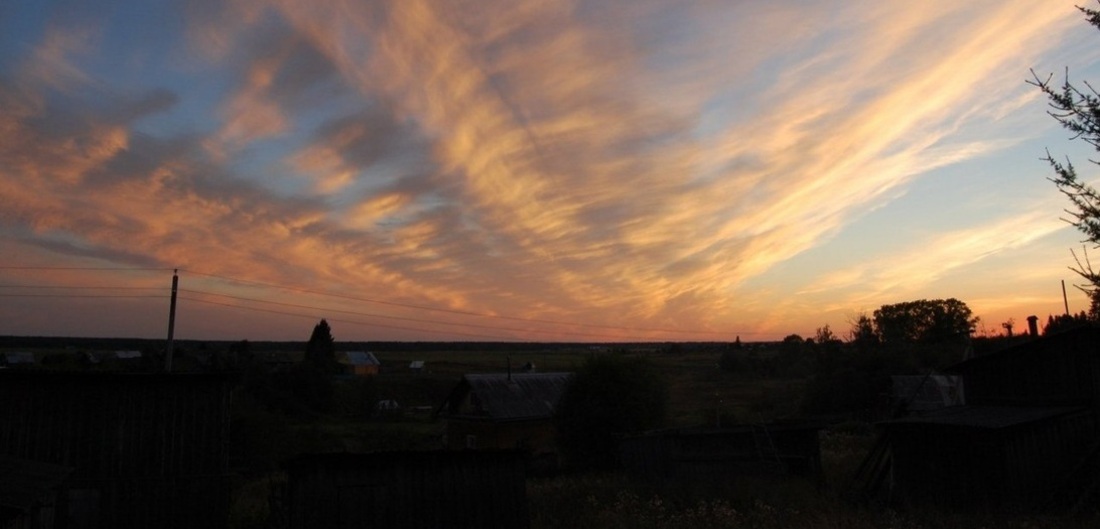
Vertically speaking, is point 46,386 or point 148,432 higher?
point 46,386

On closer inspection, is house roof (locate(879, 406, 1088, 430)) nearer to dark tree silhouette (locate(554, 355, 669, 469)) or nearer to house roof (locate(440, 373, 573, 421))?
dark tree silhouette (locate(554, 355, 669, 469))

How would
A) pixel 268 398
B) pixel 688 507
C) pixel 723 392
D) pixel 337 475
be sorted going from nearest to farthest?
pixel 337 475
pixel 688 507
pixel 268 398
pixel 723 392

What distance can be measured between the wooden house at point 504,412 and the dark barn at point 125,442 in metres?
21.6

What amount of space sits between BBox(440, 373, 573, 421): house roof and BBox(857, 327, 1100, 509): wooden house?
20.4m

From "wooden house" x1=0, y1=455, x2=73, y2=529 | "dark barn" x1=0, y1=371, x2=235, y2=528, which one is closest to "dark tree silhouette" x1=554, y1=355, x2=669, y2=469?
"dark barn" x1=0, y1=371, x2=235, y2=528

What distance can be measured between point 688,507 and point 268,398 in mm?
57078

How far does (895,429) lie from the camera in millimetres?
24531

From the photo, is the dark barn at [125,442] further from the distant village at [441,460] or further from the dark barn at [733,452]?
the dark barn at [733,452]

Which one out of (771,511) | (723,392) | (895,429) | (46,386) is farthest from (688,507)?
(723,392)

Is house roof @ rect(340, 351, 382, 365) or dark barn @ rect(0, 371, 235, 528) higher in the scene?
house roof @ rect(340, 351, 382, 365)

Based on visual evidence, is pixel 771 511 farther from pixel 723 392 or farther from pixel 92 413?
pixel 723 392

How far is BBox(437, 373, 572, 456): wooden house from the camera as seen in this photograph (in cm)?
4191

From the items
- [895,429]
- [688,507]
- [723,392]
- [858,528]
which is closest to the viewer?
[858,528]

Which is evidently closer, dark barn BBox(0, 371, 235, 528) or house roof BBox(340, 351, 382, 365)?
dark barn BBox(0, 371, 235, 528)
